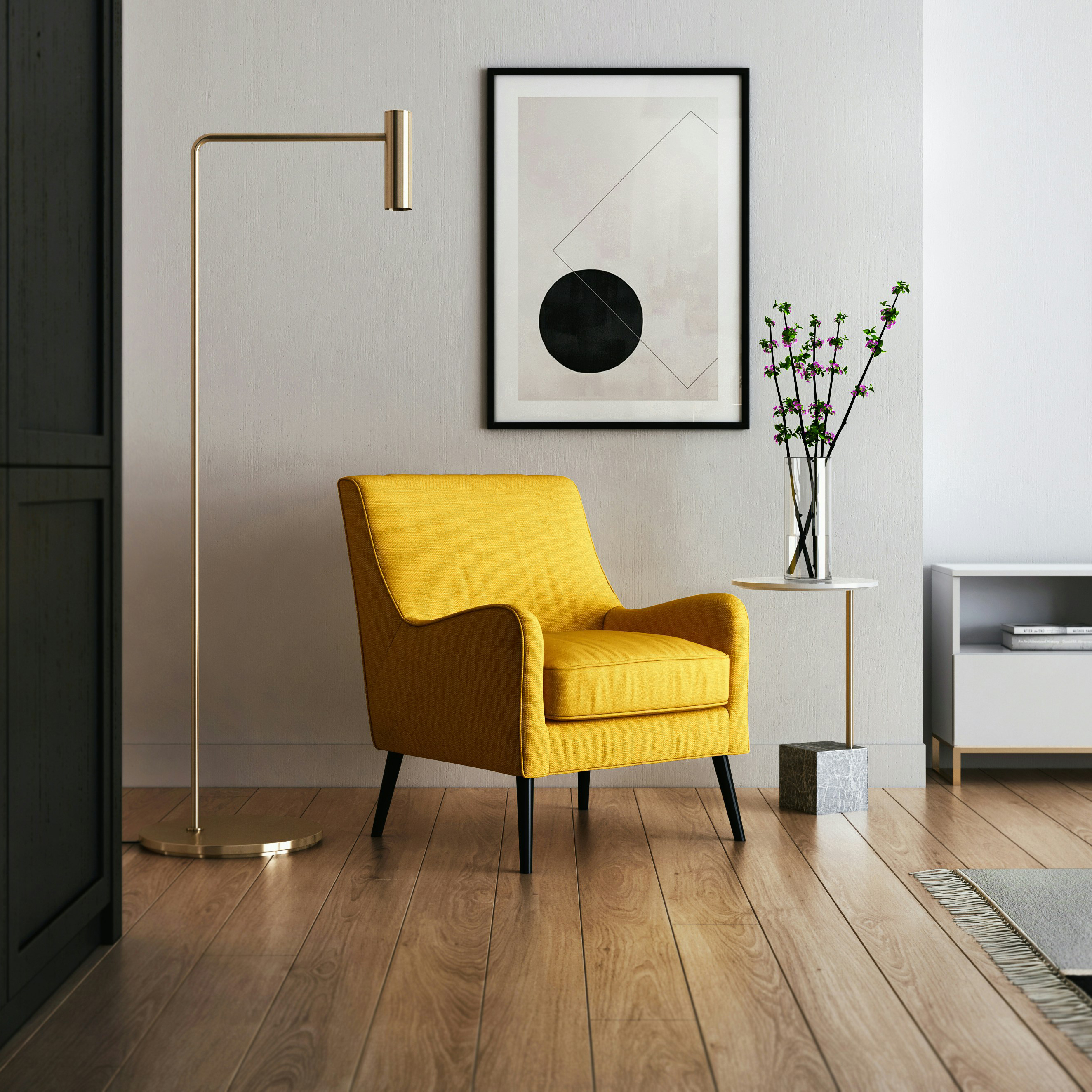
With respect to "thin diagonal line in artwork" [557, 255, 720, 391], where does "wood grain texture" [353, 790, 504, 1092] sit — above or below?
below

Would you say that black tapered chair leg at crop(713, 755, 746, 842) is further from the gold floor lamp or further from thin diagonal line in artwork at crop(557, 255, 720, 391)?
thin diagonal line in artwork at crop(557, 255, 720, 391)

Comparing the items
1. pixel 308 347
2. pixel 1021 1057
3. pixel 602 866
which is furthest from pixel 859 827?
pixel 308 347

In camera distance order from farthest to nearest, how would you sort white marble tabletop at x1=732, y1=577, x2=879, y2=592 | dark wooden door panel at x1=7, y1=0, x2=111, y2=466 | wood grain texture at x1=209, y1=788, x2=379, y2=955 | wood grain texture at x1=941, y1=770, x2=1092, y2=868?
1. white marble tabletop at x1=732, y1=577, x2=879, y2=592
2. wood grain texture at x1=941, y1=770, x2=1092, y2=868
3. wood grain texture at x1=209, y1=788, x2=379, y2=955
4. dark wooden door panel at x1=7, y1=0, x2=111, y2=466

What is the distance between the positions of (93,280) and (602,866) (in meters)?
1.61

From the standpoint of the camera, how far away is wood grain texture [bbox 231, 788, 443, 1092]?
1576 mm

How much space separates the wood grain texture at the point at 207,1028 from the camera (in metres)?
1.54

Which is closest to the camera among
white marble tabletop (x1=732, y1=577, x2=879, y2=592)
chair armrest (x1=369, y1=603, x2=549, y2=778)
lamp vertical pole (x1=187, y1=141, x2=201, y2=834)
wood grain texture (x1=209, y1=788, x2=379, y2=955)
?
wood grain texture (x1=209, y1=788, x2=379, y2=955)

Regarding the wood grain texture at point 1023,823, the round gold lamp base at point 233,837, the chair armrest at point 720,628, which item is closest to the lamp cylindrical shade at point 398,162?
the chair armrest at point 720,628

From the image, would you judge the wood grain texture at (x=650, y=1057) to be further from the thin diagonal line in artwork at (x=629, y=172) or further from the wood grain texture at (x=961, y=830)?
the thin diagonal line in artwork at (x=629, y=172)

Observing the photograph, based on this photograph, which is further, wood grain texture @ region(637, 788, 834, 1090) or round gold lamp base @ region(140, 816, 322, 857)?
round gold lamp base @ region(140, 816, 322, 857)

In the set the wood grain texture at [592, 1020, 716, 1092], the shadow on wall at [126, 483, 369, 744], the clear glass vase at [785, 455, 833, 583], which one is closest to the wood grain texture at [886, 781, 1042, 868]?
the clear glass vase at [785, 455, 833, 583]

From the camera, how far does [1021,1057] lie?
1.60m

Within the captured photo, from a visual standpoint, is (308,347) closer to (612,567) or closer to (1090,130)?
(612,567)

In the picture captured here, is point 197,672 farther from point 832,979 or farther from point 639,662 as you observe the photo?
point 832,979
